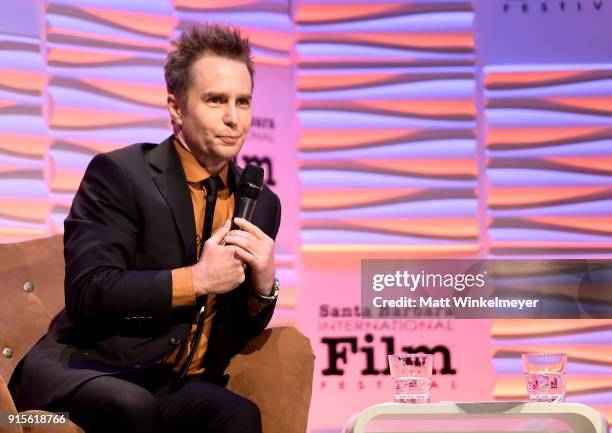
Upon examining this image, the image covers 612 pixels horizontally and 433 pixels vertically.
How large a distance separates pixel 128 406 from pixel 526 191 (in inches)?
89.7

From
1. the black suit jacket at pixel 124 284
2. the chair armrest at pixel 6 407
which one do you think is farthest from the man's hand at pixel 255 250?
the chair armrest at pixel 6 407

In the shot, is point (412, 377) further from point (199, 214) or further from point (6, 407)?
point (6, 407)

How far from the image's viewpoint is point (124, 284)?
2.29 metres

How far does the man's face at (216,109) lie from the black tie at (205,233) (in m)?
0.05

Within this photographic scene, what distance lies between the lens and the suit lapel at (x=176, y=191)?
2.48 metres

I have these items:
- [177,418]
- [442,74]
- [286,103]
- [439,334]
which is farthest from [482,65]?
[177,418]

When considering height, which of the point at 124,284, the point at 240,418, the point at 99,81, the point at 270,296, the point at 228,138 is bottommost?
the point at 240,418

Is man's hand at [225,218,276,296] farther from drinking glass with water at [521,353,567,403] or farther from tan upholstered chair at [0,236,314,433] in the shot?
drinking glass with water at [521,353,567,403]

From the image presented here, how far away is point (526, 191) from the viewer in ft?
12.7

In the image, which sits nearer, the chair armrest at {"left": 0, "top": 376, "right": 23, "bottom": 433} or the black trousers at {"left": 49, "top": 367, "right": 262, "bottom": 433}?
the chair armrest at {"left": 0, "top": 376, "right": 23, "bottom": 433}

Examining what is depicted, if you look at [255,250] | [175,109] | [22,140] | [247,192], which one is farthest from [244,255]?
[22,140]

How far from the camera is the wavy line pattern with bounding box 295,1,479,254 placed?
384 centimetres

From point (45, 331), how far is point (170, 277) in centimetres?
63

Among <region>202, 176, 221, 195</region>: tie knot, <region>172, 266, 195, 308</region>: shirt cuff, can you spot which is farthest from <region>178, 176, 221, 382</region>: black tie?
<region>172, 266, 195, 308</region>: shirt cuff
